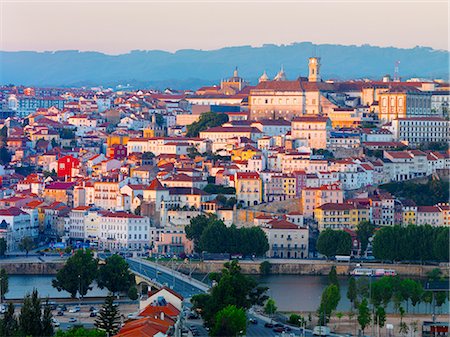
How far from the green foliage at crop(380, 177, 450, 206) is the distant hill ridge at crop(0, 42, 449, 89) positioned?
55.5 m

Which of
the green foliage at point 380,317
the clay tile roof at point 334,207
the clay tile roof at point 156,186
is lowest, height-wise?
the green foliage at point 380,317

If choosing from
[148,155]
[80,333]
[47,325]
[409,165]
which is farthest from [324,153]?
[80,333]

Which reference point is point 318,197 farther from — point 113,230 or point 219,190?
point 113,230

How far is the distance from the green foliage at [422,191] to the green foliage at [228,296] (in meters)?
8.75

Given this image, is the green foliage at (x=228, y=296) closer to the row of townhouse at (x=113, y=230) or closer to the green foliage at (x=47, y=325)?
the green foliage at (x=47, y=325)

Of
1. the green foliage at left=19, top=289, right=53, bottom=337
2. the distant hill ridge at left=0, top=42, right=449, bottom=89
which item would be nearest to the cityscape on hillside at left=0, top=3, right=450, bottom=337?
the green foliage at left=19, top=289, right=53, bottom=337

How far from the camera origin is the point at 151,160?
2905 cm

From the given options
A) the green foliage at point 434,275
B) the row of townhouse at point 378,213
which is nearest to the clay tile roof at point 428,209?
the row of townhouse at point 378,213

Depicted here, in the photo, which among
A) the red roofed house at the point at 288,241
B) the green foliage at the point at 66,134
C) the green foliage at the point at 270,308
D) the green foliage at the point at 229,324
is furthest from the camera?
the green foliage at the point at 66,134

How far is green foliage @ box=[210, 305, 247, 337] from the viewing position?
1531 cm

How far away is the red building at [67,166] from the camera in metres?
29.7

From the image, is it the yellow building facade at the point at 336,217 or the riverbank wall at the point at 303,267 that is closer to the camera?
the riverbank wall at the point at 303,267

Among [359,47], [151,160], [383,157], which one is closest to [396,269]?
[383,157]

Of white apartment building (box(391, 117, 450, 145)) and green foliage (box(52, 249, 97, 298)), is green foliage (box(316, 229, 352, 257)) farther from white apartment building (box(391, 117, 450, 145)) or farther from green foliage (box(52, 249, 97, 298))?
white apartment building (box(391, 117, 450, 145))
